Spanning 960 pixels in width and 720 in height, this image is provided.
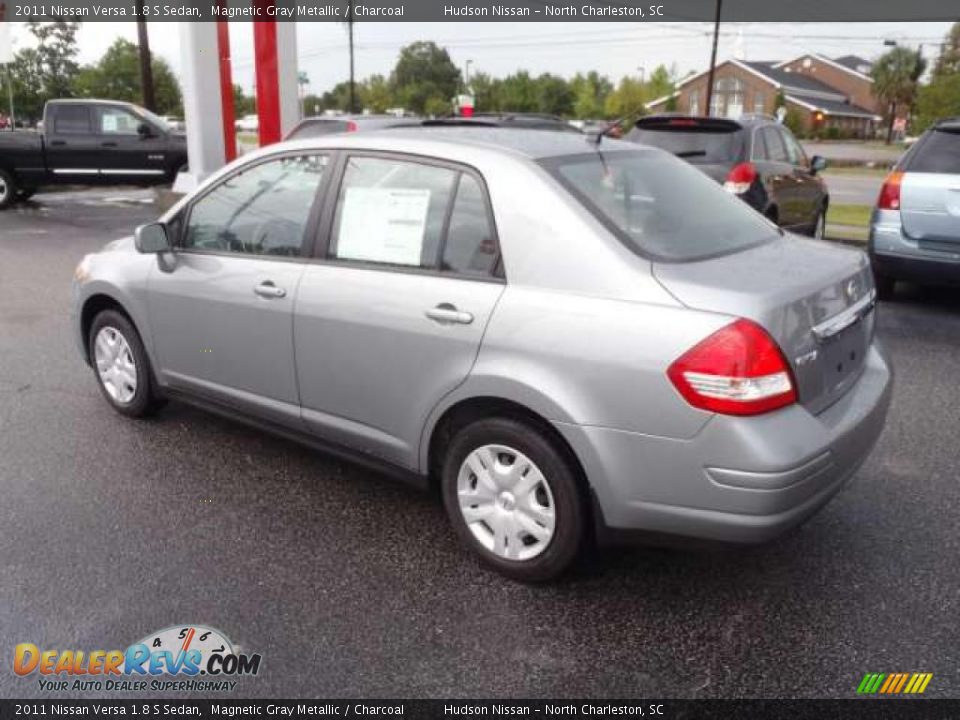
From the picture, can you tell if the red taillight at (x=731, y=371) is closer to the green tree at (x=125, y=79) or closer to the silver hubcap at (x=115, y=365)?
the silver hubcap at (x=115, y=365)

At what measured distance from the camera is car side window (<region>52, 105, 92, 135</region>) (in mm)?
16203

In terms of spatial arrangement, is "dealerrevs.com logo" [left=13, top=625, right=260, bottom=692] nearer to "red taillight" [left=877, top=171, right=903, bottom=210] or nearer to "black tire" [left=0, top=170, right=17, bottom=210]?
"red taillight" [left=877, top=171, right=903, bottom=210]

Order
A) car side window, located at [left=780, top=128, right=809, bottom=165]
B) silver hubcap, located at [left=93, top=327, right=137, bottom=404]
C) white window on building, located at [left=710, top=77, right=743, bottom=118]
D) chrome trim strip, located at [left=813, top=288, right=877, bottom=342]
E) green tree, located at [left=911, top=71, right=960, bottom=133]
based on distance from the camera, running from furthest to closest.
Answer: white window on building, located at [left=710, top=77, right=743, bottom=118] → green tree, located at [left=911, top=71, right=960, bottom=133] → car side window, located at [left=780, top=128, right=809, bottom=165] → silver hubcap, located at [left=93, top=327, right=137, bottom=404] → chrome trim strip, located at [left=813, top=288, right=877, bottom=342]

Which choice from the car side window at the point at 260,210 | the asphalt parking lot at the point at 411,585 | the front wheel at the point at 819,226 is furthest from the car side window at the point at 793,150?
the car side window at the point at 260,210

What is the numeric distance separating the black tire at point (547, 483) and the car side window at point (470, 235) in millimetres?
575

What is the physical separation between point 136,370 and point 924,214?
6.21 m

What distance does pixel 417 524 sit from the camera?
3.66m

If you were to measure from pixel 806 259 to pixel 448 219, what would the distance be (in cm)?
137

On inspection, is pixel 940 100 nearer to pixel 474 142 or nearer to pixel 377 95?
pixel 474 142

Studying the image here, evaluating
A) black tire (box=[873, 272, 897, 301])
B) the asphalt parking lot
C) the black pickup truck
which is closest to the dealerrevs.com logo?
the asphalt parking lot

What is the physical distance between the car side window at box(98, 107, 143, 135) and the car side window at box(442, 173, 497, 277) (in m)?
15.6

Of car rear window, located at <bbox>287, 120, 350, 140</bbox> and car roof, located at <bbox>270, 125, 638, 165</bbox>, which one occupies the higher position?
car roof, located at <bbox>270, 125, 638, 165</bbox>

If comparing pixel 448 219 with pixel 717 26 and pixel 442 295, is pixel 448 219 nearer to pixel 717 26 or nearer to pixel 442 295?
pixel 442 295

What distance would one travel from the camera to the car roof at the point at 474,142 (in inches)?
131
